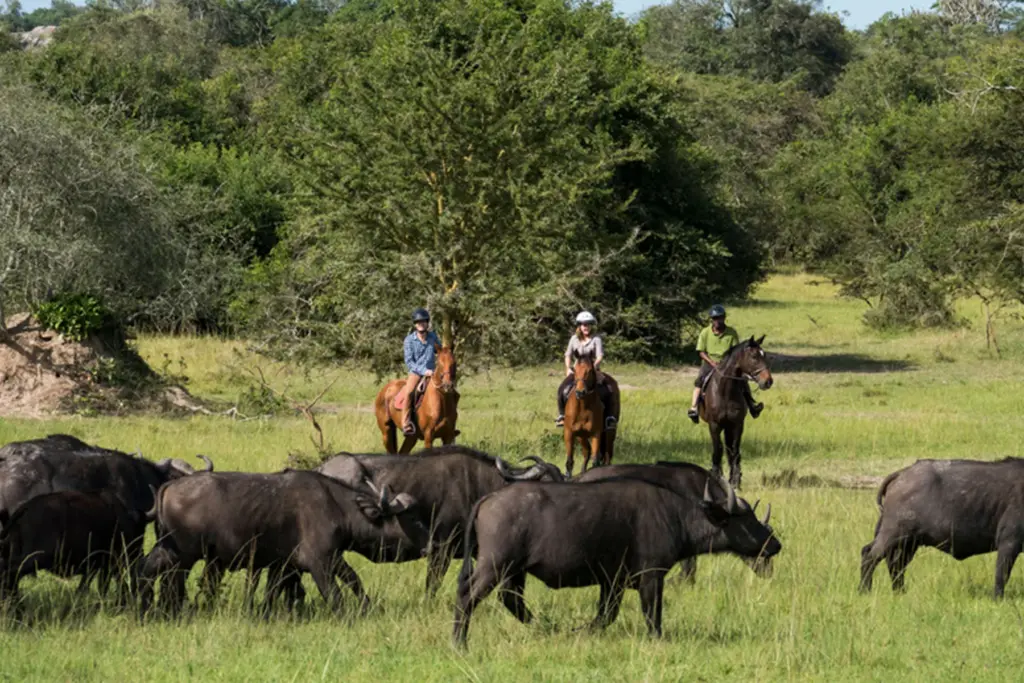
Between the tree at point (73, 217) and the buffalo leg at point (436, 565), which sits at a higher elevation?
the tree at point (73, 217)

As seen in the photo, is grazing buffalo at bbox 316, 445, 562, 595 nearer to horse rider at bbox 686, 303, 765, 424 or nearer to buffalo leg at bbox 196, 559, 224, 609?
buffalo leg at bbox 196, 559, 224, 609

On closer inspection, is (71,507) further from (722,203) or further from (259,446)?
(722,203)

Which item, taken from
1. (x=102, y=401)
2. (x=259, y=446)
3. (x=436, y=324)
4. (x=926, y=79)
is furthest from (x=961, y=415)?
(x=926, y=79)

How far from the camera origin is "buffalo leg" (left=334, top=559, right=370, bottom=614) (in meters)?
9.77

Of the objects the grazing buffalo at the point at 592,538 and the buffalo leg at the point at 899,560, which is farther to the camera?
the buffalo leg at the point at 899,560

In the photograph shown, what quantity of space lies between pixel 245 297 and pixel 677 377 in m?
9.47

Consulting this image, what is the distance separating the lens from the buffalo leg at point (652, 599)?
9.17 meters

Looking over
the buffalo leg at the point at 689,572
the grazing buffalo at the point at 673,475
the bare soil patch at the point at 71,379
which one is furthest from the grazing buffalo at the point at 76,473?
the bare soil patch at the point at 71,379

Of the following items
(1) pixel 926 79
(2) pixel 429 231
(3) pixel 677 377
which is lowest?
(3) pixel 677 377

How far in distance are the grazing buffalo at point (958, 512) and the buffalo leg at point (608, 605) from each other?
91.9 inches

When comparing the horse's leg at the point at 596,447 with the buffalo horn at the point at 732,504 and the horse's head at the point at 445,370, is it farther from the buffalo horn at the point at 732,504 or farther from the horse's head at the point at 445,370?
the buffalo horn at the point at 732,504

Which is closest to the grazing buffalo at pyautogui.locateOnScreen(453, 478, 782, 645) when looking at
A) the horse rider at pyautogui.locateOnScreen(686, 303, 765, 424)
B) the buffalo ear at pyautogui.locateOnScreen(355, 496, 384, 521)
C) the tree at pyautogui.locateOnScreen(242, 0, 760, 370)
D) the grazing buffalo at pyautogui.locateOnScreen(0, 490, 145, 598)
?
the buffalo ear at pyautogui.locateOnScreen(355, 496, 384, 521)

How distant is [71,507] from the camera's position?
31.8ft

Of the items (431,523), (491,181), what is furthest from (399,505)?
(491,181)
